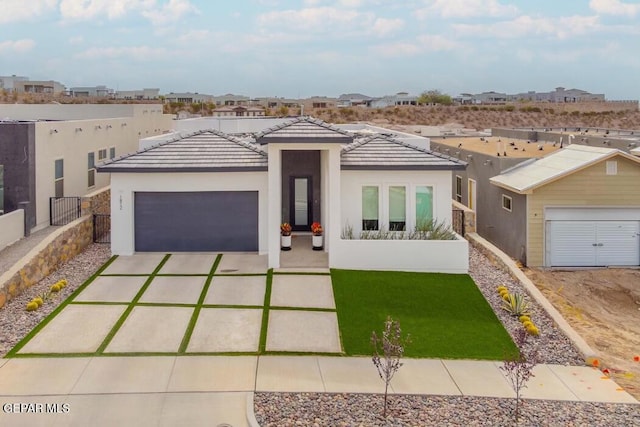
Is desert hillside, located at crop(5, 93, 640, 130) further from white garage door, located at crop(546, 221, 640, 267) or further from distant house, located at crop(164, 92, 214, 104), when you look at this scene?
white garage door, located at crop(546, 221, 640, 267)

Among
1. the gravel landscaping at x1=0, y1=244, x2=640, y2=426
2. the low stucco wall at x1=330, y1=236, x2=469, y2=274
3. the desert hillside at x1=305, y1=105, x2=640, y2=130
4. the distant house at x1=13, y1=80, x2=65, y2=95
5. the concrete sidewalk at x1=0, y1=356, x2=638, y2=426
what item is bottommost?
the gravel landscaping at x1=0, y1=244, x2=640, y2=426

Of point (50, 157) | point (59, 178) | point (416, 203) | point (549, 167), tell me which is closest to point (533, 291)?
point (416, 203)

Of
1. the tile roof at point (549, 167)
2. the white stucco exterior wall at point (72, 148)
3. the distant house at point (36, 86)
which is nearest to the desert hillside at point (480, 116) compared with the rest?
the distant house at point (36, 86)

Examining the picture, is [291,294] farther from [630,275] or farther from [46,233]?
[630,275]

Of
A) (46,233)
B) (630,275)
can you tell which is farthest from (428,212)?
(46,233)

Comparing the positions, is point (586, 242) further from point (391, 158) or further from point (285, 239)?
point (285, 239)

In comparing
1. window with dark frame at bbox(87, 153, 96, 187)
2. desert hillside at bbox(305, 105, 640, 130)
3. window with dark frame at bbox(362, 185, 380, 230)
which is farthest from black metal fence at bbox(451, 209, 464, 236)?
desert hillside at bbox(305, 105, 640, 130)
